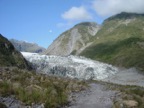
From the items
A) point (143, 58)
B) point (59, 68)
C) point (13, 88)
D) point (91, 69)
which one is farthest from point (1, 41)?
point (143, 58)

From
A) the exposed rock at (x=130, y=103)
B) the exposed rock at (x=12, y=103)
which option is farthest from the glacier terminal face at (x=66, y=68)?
the exposed rock at (x=12, y=103)

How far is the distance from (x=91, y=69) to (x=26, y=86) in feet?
352

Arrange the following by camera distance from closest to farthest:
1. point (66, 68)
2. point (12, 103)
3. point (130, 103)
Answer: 1. point (12, 103)
2. point (130, 103)
3. point (66, 68)

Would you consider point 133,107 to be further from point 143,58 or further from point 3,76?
point 143,58

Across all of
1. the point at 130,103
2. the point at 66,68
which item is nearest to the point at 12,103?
the point at 130,103

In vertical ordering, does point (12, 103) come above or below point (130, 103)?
above

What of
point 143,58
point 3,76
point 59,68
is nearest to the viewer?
point 3,76

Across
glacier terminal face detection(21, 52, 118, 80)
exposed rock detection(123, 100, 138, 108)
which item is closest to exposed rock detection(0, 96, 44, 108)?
exposed rock detection(123, 100, 138, 108)

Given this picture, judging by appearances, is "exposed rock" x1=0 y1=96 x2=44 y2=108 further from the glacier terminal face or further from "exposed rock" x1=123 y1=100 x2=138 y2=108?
the glacier terminal face

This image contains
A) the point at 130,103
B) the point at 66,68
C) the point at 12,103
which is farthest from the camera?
the point at 66,68

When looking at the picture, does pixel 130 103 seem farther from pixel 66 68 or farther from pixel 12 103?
pixel 66 68

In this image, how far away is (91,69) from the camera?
138625 millimetres

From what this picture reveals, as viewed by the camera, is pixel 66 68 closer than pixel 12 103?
No

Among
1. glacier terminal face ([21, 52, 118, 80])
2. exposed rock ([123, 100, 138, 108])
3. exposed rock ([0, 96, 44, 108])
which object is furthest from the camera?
glacier terminal face ([21, 52, 118, 80])
